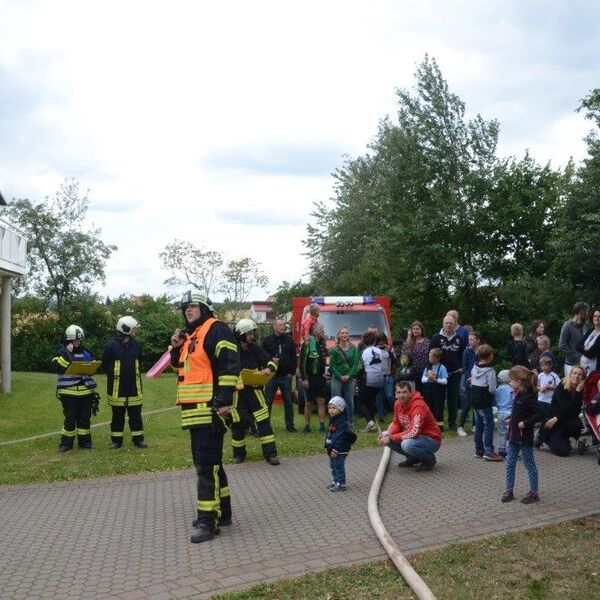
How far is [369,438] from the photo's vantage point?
40.4 feet

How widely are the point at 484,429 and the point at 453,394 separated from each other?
2616 mm

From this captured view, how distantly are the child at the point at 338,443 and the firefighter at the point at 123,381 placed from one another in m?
4.10

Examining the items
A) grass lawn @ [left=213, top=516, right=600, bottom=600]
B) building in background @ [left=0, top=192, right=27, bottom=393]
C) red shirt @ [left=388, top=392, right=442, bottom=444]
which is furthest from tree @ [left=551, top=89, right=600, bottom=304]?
building in background @ [left=0, top=192, right=27, bottom=393]

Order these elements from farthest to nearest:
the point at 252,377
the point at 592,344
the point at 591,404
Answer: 1. the point at 592,344
2. the point at 252,377
3. the point at 591,404

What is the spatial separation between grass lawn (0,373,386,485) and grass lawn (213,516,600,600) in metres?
4.94

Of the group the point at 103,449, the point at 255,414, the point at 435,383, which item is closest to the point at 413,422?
the point at 255,414

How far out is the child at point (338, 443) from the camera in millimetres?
8438

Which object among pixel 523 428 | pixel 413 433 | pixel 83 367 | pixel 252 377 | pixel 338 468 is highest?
pixel 83 367

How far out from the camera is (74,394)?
11.6m

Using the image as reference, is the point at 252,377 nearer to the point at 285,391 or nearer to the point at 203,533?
the point at 285,391

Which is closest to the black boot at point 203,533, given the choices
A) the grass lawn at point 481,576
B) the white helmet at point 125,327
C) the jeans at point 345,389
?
the grass lawn at point 481,576

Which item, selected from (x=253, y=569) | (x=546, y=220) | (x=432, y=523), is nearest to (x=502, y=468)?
(x=432, y=523)

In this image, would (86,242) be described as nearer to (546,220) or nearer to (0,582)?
(546,220)

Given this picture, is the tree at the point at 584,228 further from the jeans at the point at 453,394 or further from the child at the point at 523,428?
the child at the point at 523,428
